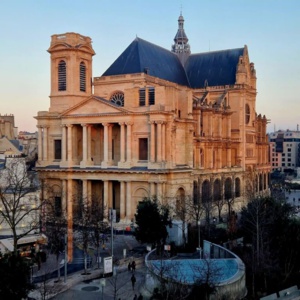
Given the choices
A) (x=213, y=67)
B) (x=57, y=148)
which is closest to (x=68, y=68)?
(x=57, y=148)

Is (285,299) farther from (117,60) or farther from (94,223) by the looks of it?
(117,60)

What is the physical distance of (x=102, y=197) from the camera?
6338cm

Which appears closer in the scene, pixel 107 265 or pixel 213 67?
pixel 107 265

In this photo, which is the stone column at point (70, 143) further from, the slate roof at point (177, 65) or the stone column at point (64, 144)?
the slate roof at point (177, 65)

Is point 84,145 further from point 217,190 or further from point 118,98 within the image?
point 217,190

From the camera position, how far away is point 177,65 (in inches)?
3342

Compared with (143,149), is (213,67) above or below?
above

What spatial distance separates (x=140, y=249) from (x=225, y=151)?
36.4m

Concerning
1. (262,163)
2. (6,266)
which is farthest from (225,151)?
(6,266)

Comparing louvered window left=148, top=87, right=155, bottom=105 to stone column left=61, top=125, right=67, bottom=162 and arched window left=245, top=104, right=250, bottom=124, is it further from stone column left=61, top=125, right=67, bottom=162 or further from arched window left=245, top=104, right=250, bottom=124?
arched window left=245, top=104, right=250, bottom=124

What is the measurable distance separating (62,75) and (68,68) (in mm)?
1553

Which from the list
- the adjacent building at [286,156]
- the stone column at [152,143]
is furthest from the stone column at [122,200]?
the adjacent building at [286,156]

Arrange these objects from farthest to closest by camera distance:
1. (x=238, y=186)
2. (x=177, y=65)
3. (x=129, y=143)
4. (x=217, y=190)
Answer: (x=177, y=65), (x=238, y=186), (x=217, y=190), (x=129, y=143)

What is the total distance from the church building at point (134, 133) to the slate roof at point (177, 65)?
22cm
